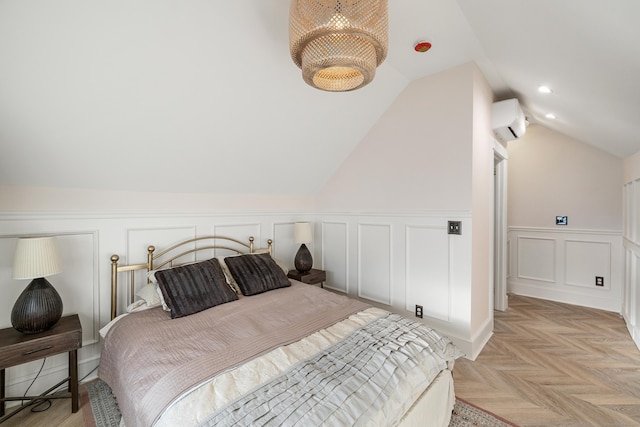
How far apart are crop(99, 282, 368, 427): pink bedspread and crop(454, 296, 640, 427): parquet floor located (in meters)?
1.16

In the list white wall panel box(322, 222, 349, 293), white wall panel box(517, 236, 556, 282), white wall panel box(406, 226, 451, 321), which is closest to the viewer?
white wall panel box(406, 226, 451, 321)

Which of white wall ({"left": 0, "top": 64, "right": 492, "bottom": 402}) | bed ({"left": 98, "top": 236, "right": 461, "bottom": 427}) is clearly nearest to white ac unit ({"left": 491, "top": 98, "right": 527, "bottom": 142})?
white wall ({"left": 0, "top": 64, "right": 492, "bottom": 402})

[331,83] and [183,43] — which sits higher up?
[183,43]

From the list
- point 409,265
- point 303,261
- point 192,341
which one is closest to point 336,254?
point 303,261

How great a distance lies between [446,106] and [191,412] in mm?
2874

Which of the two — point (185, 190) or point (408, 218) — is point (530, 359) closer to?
point (408, 218)

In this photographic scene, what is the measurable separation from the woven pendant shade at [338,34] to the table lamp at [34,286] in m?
1.95

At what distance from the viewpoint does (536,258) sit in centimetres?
414

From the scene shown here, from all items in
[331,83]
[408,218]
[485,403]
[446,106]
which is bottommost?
[485,403]

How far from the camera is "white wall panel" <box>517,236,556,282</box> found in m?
4.03

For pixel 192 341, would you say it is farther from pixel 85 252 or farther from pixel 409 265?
pixel 409 265

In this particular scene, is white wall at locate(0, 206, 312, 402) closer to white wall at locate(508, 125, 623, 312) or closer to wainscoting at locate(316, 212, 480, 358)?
wainscoting at locate(316, 212, 480, 358)

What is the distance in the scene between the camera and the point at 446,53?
238cm

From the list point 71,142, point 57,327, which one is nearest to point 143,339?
point 57,327
